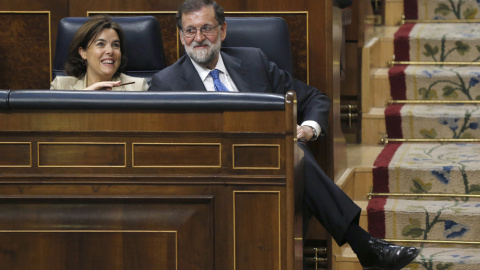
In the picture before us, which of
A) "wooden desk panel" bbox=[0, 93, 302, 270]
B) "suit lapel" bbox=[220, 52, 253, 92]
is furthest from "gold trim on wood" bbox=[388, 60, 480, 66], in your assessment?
"wooden desk panel" bbox=[0, 93, 302, 270]

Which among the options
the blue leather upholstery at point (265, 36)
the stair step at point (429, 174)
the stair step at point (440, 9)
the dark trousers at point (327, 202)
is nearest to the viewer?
the dark trousers at point (327, 202)

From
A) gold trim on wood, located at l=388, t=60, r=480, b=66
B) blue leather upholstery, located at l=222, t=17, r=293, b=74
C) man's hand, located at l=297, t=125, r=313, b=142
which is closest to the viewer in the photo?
man's hand, located at l=297, t=125, r=313, b=142

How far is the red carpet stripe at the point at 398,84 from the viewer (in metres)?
3.80

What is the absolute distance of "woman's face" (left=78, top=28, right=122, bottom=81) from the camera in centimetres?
287

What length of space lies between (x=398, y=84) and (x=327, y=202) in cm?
151

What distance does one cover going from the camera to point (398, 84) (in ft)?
12.5

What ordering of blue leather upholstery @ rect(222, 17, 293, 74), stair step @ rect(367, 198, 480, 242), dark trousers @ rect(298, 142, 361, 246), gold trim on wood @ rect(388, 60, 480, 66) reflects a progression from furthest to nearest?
1. gold trim on wood @ rect(388, 60, 480, 66)
2. stair step @ rect(367, 198, 480, 242)
3. blue leather upholstery @ rect(222, 17, 293, 74)
4. dark trousers @ rect(298, 142, 361, 246)

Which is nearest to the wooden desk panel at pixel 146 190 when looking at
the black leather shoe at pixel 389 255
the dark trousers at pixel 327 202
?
the dark trousers at pixel 327 202

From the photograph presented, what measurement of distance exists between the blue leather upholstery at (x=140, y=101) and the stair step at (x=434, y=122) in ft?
5.64

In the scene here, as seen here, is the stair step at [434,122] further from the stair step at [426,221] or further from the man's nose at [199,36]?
the man's nose at [199,36]

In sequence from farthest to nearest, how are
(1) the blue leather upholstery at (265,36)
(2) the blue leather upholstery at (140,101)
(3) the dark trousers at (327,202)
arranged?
(1) the blue leather upholstery at (265,36) < (3) the dark trousers at (327,202) < (2) the blue leather upholstery at (140,101)

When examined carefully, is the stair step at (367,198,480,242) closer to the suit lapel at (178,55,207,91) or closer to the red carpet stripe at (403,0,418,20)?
the suit lapel at (178,55,207,91)

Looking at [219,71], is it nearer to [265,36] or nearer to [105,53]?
[265,36]

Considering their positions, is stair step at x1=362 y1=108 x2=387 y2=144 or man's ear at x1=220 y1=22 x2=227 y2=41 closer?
man's ear at x1=220 y1=22 x2=227 y2=41
